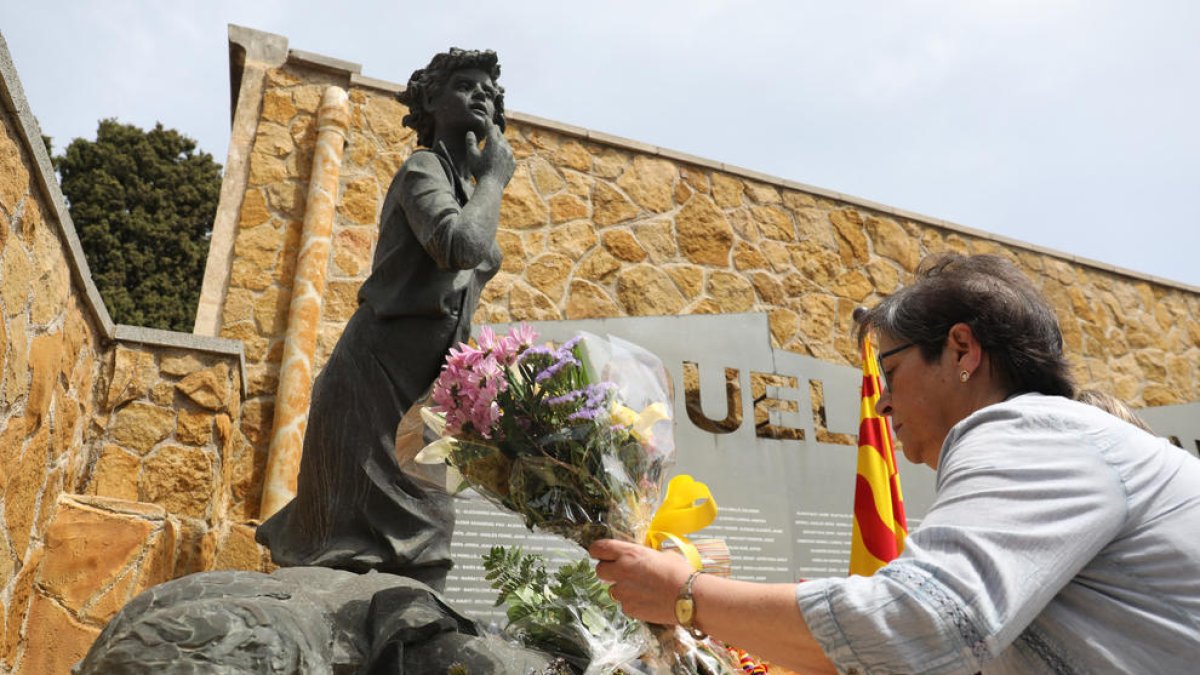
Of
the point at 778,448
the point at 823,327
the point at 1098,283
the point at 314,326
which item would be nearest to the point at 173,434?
the point at 314,326

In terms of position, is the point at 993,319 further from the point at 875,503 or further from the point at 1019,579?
the point at 875,503

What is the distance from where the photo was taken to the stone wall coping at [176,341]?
4.83 m

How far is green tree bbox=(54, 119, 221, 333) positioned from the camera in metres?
13.8

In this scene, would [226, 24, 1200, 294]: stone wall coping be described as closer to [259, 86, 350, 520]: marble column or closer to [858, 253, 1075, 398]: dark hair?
[259, 86, 350, 520]: marble column

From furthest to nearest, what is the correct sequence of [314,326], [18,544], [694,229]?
[694,229] < [314,326] < [18,544]

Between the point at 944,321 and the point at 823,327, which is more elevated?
the point at 823,327

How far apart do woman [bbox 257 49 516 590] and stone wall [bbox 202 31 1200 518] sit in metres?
3.64

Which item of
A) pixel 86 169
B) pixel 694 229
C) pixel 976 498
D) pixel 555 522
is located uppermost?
pixel 86 169

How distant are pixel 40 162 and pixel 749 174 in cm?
599

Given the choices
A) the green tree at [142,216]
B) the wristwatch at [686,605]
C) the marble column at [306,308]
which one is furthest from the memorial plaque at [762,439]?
the green tree at [142,216]

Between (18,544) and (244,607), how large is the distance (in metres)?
2.54

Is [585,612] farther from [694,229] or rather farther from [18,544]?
[694,229]

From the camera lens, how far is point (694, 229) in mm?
7828

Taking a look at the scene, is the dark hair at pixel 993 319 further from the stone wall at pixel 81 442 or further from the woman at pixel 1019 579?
the stone wall at pixel 81 442
